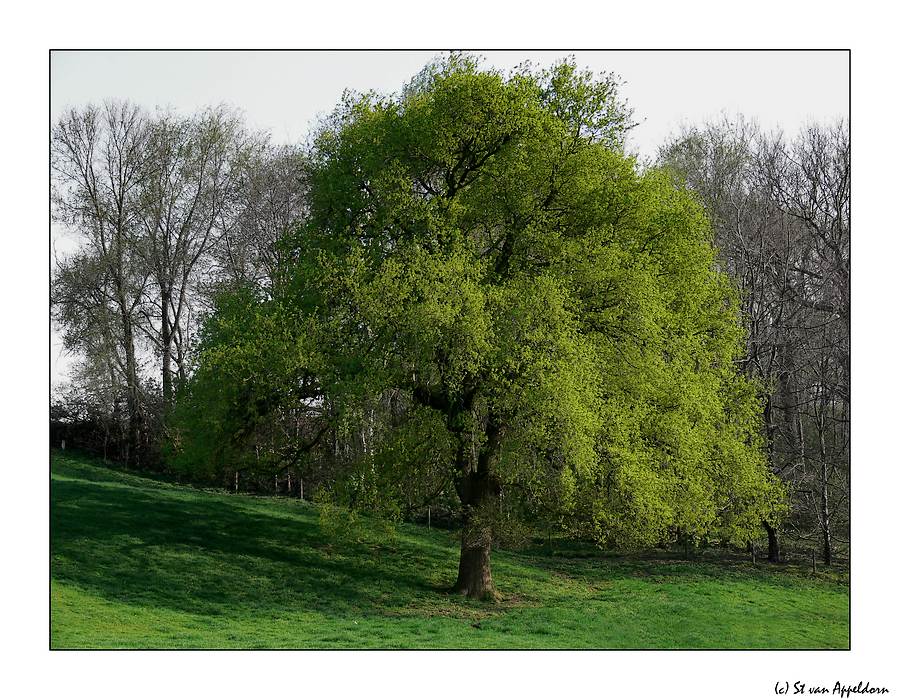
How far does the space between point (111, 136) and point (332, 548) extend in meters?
23.3

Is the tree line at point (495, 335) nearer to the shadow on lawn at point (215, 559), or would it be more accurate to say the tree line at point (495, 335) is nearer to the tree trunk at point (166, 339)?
the shadow on lawn at point (215, 559)

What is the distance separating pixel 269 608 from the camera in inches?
749

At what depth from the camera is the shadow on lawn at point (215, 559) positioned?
64.8 ft

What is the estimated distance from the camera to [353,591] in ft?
68.7

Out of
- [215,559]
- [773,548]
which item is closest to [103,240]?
[215,559]

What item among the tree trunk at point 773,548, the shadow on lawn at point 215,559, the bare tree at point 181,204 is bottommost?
the tree trunk at point 773,548

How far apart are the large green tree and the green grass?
2.15 meters

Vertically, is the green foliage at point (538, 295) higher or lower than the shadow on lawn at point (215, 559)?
higher

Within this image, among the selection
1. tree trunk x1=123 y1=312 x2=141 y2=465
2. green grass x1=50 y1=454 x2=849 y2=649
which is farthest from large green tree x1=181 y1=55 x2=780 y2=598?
tree trunk x1=123 y1=312 x2=141 y2=465

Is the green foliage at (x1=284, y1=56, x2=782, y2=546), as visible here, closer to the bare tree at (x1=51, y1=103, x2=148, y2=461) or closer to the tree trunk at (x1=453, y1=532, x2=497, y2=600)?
the tree trunk at (x1=453, y1=532, x2=497, y2=600)

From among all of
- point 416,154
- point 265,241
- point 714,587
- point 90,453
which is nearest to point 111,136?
point 265,241

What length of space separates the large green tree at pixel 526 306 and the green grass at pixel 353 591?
2154mm

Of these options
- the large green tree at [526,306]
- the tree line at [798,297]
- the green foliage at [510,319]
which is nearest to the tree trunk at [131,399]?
the green foliage at [510,319]

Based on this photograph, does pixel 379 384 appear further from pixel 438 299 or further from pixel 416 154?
pixel 416 154
